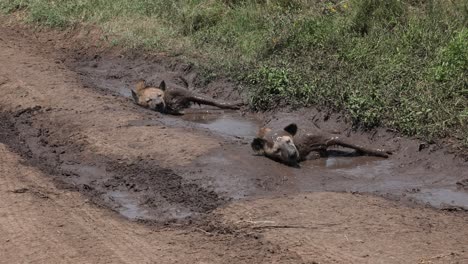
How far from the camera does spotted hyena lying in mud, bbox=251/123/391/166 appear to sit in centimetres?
914

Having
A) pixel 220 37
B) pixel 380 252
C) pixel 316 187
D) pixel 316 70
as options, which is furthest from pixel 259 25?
pixel 380 252

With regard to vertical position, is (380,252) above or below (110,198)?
above

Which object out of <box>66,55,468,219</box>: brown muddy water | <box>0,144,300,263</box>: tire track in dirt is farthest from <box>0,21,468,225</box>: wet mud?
<box>0,144,300,263</box>: tire track in dirt

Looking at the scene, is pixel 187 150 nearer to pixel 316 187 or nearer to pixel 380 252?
pixel 316 187

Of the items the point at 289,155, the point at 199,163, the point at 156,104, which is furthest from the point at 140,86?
the point at 289,155

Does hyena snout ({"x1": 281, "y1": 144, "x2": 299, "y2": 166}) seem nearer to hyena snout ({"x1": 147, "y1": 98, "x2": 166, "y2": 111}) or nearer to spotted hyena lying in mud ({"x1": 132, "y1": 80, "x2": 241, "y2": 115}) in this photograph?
spotted hyena lying in mud ({"x1": 132, "y1": 80, "x2": 241, "y2": 115})

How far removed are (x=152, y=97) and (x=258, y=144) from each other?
273 cm

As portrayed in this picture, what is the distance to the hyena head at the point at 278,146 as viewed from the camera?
29.9 ft

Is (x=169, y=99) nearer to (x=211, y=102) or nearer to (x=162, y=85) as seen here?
(x=162, y=85)

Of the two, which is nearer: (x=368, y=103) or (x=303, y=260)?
(x=303, y=260)

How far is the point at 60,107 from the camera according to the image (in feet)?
36.7

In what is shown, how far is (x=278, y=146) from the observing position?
360 inches

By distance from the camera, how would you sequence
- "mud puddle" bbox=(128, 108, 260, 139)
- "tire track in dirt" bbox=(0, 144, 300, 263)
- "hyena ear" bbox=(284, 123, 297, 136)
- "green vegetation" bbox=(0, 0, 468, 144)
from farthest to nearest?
"mud puddle" bbox=(128, 108, 260, 139), "green vegetation" bbox=(0, 0, 468, 144), "hyena ear" bbox=(284, 123, 297, 136), "tire track in dirt" bbox=(0, 144, 300, 263)

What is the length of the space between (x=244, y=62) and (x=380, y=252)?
6.16 meters
